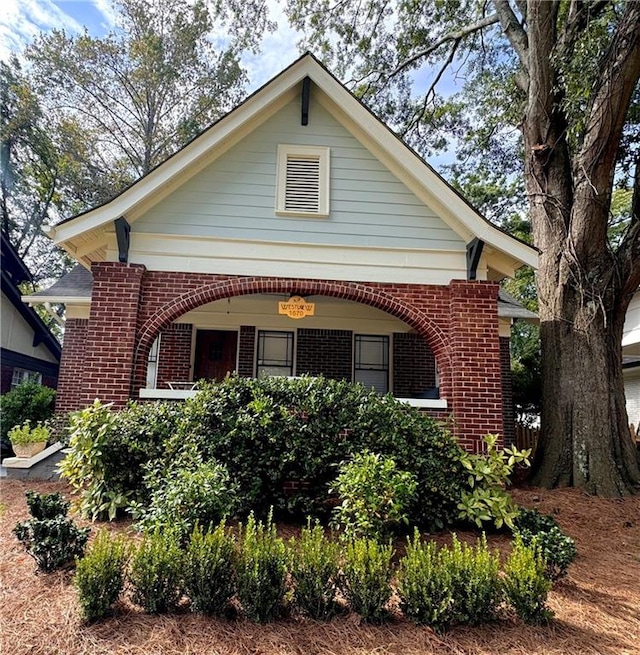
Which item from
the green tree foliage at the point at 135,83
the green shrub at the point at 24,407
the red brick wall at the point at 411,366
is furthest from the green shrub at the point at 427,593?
the green tree foliage at the point at 135,83

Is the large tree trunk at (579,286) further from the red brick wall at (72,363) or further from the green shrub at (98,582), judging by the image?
the red brick wall at (72,363)

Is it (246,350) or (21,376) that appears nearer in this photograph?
(246,350)

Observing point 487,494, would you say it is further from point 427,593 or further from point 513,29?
point 513,29

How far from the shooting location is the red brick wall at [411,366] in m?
10.9

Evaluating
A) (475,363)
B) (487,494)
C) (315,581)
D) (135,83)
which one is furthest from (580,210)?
(135,83)

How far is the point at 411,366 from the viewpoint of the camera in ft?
36.2

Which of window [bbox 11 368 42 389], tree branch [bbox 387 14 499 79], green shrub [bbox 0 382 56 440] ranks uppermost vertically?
tree branch [bbox 387 14 499 79]

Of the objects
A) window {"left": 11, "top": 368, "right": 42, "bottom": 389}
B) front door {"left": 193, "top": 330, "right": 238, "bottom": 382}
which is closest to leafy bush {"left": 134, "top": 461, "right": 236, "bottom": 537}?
front door {"left": 193, "top": 330, "right": 238, "bottom": 382}

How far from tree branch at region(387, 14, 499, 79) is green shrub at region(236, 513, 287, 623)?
1342 centimetres

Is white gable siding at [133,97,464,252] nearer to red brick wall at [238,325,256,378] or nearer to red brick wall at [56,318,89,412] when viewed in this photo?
red brick wall at [238,325,256,378]

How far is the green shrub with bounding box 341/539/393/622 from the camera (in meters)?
3.50

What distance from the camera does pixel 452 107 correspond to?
14430 millimetres

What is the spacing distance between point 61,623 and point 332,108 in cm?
780

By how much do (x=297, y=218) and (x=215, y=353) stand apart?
4.63 meters
